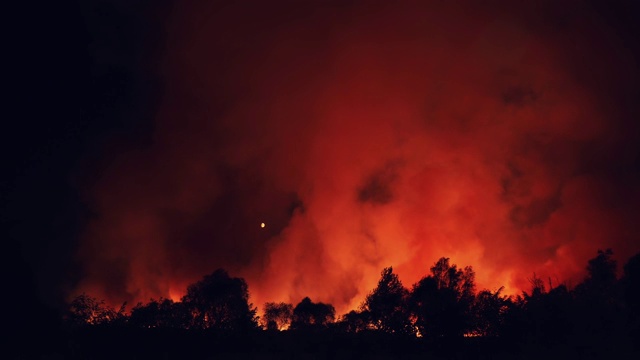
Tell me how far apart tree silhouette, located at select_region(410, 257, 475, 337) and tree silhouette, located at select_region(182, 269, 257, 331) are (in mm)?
23859

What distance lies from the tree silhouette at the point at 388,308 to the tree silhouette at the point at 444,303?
1.31m

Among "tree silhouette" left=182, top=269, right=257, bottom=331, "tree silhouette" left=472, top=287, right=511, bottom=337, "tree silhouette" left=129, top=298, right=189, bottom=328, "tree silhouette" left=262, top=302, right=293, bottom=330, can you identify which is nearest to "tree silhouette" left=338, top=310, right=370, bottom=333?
"tree silhouette" left=472, top=287, right=511, bottom=337

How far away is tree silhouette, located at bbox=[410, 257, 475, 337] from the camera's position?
1737 inches

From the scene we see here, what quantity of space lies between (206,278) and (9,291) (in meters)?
47.4

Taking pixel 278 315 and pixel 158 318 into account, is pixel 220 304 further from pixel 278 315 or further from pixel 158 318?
pixel 278 315

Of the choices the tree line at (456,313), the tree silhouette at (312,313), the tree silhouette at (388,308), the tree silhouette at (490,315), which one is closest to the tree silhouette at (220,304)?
the tree line at (456,313)

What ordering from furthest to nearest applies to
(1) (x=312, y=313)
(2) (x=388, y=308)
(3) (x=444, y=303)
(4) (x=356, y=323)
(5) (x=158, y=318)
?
(1) (x=312, y=313)
(5) (x=158, y=318)
(4) (x=356, y=323)
(2) (x=388, y=308)
(3) (x=444, y=303)

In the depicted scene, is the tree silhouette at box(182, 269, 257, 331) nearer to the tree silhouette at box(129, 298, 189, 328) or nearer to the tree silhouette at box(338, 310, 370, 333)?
the tree silhouette at box(129, 298, 189, 328)

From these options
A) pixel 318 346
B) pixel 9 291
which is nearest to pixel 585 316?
pixel 318 346

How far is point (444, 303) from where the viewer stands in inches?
1822

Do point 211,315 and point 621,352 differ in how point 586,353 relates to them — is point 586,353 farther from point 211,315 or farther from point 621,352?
point 211,315

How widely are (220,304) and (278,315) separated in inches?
2431

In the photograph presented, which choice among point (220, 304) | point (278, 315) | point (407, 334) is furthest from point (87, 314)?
point (278, 315)

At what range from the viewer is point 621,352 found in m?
41.1
